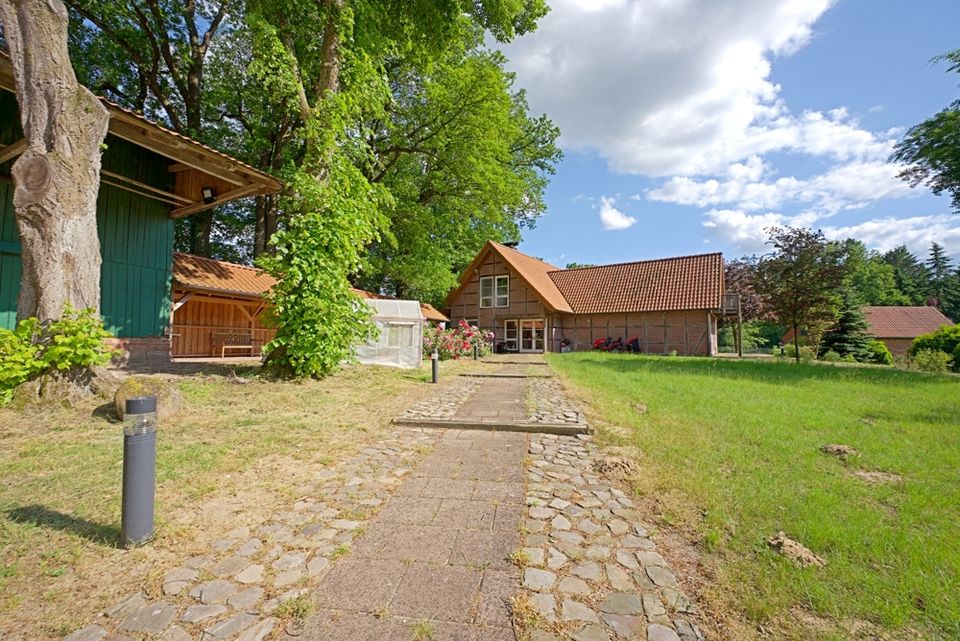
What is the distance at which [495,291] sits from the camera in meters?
23.9

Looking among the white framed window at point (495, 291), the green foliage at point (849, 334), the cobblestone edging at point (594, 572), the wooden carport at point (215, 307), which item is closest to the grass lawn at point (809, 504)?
the cobblestone edging at point (594, 572)

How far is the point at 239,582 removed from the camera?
2096 millimetres

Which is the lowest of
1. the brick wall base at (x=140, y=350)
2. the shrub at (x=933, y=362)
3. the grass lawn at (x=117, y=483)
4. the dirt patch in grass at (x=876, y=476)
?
the dirt patch in grass at (x=876, y=476)

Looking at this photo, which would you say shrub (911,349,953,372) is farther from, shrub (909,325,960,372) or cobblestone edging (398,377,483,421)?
cobblestone edging (398,377,483,421)

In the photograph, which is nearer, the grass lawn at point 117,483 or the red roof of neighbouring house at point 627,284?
the grass lawn at point 117,483

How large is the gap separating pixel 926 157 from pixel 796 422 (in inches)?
527

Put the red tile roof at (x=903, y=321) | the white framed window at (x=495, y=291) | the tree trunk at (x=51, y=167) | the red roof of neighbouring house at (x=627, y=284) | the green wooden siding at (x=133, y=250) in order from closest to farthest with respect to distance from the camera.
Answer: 1. the tree trunk at (x=51, y=167)
2. the green wooden siding at (x=133, y=250)
3. the red roof of neighbouring house at (x=627, y=284)
4. the white framed window at (x=495, y=291)
5. the red tile roof at (x=903, y=321)

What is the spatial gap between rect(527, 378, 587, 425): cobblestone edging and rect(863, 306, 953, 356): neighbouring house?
39656 mm

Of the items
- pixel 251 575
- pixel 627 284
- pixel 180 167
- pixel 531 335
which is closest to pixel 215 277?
pixel 180 167

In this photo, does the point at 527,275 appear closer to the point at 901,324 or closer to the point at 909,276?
the point at 901,324

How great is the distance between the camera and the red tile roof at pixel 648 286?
837 inches

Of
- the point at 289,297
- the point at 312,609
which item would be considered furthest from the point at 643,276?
the point at 312,609

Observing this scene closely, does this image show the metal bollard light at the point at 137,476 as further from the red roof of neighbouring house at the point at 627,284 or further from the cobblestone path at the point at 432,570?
the red roof of neighbouring house at the point at 627,284

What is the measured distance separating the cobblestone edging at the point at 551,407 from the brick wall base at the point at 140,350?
8687mm
